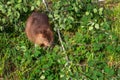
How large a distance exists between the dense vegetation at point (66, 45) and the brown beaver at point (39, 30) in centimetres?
11

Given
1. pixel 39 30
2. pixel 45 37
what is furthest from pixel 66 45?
pixel 39 30

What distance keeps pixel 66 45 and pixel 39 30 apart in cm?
44

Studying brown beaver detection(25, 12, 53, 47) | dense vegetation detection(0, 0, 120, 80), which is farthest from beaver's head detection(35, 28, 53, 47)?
dense vegetation detection(0, 0, 120, 80)

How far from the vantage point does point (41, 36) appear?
554 cm

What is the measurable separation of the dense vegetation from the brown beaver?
0.35 feet

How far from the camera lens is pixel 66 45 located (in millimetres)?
5527

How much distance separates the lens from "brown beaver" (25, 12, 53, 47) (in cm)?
554

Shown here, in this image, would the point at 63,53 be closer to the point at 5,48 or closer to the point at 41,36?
the point at 41,36

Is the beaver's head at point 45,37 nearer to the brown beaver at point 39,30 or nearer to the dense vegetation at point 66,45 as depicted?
the brown beaver at point 39,30

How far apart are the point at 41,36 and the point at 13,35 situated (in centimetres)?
65

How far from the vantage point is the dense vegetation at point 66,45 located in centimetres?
527

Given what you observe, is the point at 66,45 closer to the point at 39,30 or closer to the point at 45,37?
the point at 45,37

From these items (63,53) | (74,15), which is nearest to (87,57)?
(63,53)

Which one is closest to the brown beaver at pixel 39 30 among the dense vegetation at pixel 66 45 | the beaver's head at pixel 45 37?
the beaver's head at pixel 45 37
